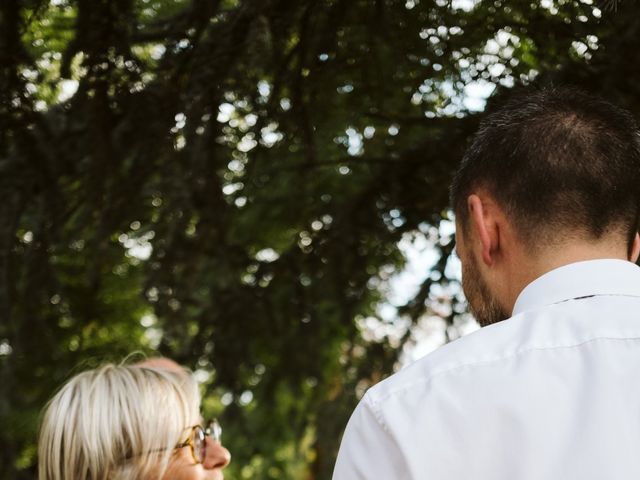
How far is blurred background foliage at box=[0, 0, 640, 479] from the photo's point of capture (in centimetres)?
251

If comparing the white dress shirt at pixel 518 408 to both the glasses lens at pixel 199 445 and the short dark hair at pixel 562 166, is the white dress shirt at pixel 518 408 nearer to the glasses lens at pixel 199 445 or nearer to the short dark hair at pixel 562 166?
the short dark hair at pixel 562 166

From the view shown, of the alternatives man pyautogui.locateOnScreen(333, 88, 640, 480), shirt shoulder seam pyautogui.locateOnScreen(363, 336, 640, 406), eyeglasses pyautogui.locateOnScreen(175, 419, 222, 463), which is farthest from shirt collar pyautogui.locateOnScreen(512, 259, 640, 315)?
eyeglasses pyautogui.locateOnScreen(175, 419, 222, 463)

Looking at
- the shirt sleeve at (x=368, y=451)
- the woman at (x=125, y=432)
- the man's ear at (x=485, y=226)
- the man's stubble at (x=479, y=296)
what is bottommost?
the woman at (x=125, y=432)

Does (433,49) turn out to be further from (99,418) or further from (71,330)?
(71,330)

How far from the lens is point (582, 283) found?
1.44 meters

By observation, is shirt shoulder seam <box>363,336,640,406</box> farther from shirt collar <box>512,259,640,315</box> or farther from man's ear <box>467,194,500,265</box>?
man's ear <box>467,194,500,265</box>

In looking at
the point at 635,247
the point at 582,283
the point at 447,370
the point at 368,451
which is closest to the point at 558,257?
the point at 582,283

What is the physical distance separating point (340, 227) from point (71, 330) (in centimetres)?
188

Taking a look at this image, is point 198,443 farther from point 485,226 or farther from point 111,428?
point 485,226

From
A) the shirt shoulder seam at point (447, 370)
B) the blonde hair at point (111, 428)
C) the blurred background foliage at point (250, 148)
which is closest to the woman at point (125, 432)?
the blonde hair at point (111, 428)

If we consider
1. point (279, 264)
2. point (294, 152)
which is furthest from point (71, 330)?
point (294, 152)

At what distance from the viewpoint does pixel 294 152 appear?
12.9 ft

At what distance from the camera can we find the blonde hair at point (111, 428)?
2.29m

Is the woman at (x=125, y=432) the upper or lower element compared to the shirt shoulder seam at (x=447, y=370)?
lower
